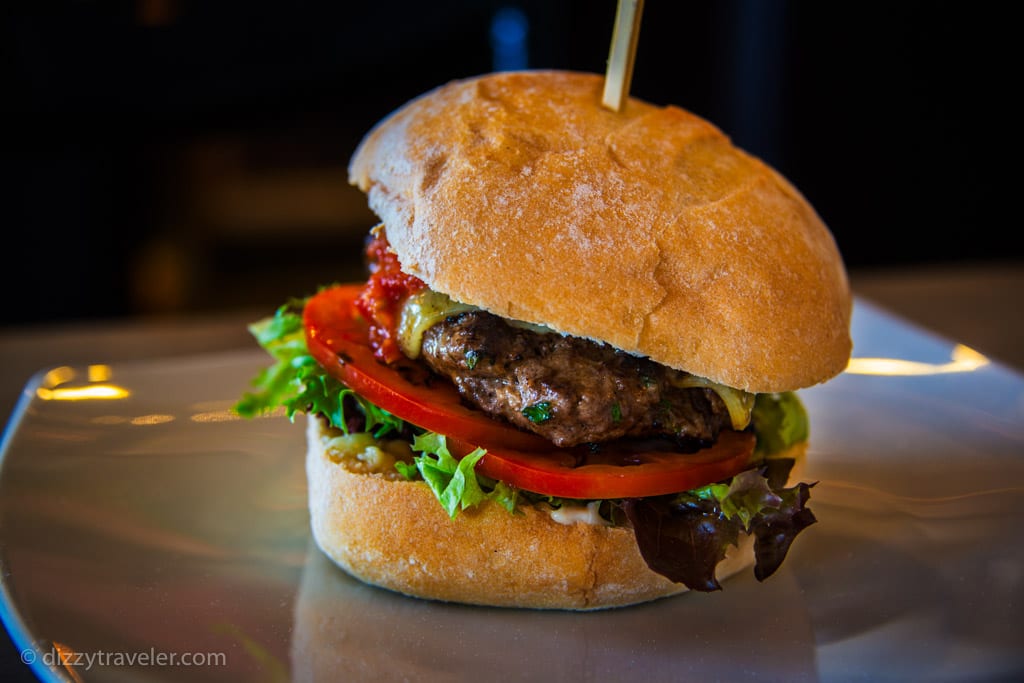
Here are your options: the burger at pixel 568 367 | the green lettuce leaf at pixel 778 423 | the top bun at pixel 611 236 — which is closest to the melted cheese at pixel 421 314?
the burger at pixel 568 367

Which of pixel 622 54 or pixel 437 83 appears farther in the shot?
pixel 437 83

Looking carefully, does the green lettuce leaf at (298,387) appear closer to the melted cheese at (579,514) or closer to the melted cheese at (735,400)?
the melted cheese at (579,514)

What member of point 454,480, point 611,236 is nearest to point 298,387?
point 454,480

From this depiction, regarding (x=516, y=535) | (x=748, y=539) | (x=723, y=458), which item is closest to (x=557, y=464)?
(x=516, y=535)

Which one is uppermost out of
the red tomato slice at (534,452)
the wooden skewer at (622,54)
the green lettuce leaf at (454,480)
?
the wooden skewer at (622,54)

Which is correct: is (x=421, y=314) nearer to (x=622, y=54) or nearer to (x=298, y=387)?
(x=298, y=387)

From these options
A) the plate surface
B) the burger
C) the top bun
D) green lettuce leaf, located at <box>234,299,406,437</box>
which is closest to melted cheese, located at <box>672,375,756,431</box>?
the burger

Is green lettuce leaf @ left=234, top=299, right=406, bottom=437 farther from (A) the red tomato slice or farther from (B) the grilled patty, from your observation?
(B) the grilled patty
